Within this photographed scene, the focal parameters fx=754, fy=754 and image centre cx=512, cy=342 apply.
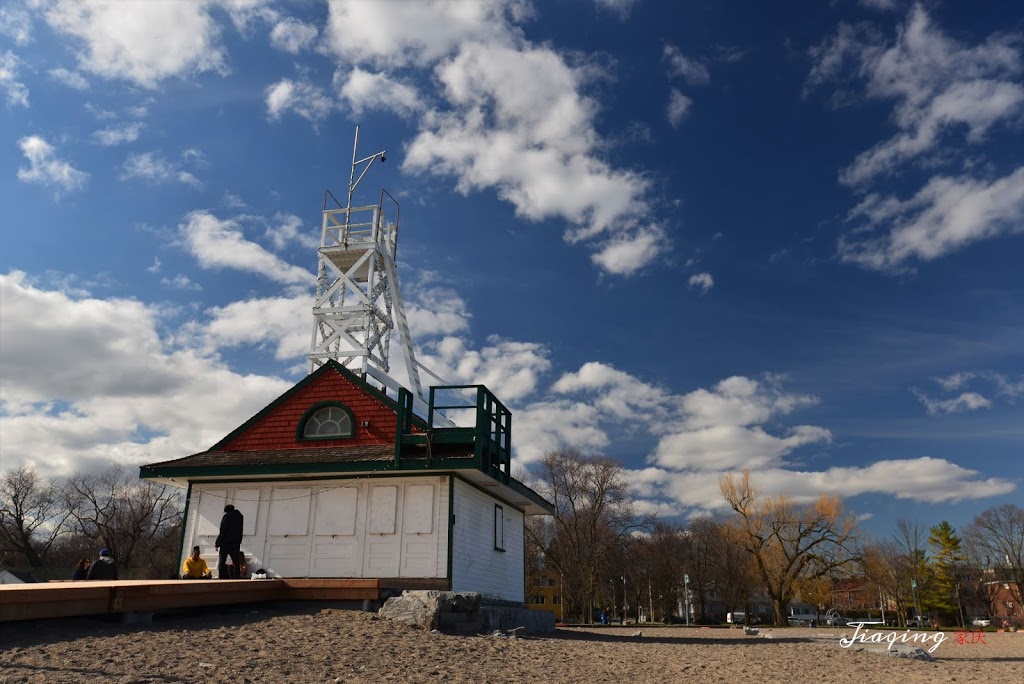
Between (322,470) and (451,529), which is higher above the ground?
(322,470)

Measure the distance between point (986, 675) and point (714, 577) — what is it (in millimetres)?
63118

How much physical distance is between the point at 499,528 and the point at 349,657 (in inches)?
446

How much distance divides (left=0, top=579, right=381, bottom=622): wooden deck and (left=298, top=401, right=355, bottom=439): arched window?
5.04 metres

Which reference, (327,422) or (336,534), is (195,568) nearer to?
(336,534)

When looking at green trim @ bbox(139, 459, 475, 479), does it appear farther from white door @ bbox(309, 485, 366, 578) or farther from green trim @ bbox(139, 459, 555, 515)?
white door @ bbox(309, 485, 366, 578)

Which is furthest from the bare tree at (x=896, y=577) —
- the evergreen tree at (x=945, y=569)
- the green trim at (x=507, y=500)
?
the green trim at (x=507, y=500)

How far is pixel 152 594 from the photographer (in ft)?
35.8

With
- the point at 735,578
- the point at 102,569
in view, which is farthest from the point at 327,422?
the point at 735,578

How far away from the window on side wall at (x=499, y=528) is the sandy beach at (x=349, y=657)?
6356mm

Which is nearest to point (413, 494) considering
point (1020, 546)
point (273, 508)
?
point (273, 508)

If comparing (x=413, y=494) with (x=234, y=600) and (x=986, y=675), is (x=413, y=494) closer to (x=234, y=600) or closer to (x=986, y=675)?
(x=234, y=600)

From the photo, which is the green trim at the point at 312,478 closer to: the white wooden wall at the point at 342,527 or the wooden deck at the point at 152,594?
the white wooden wall at the point at 342,527

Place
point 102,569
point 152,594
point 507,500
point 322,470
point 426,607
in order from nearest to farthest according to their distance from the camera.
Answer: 1. point 152,594
2. point 426,607
3. point 102,569
4. point 322,470
5. point 507,500

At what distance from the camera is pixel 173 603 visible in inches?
448
